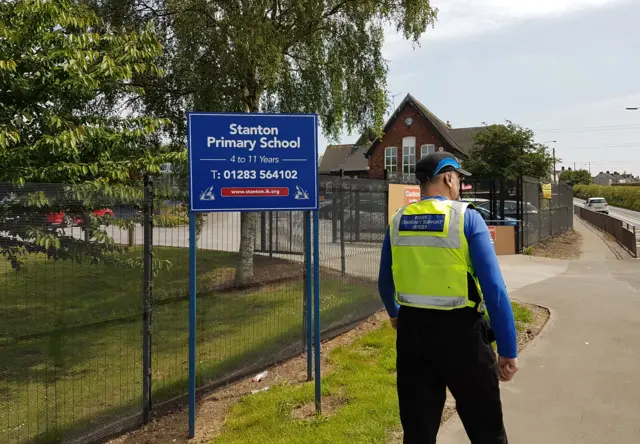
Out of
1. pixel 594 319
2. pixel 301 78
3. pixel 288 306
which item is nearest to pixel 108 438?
pixel 288 306

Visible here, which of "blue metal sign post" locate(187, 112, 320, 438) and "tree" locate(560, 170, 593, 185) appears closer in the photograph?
"blue metal sign post" locate(187, 112, 320, 438)

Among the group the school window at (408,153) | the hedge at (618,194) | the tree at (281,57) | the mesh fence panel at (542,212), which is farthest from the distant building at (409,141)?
the tree at (281,57)

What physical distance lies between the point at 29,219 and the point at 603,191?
83.8 metres

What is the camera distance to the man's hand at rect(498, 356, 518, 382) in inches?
105

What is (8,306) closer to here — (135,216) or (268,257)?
(135,216)

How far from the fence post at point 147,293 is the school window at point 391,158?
41501 millimetres

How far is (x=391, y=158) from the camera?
45688 mm

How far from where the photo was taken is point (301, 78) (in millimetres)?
11070

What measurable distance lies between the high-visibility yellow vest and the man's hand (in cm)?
28

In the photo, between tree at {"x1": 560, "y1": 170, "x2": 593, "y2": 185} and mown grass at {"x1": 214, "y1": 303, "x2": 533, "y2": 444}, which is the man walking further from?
tree at {"x1": 560, "y1": 170, "x2": 593, "y2": 185}

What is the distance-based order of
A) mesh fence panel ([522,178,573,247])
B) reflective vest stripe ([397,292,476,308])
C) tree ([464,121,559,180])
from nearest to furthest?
1. reflective vest stripe ([397,292,476,308])
2. mesh fence panel ([522,178,573,247])
3. tree ([464,121,559,180])

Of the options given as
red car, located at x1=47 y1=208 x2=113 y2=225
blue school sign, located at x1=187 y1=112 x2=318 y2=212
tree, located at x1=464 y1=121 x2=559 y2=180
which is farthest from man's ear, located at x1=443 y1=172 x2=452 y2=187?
tree, located at x1=464 y1=121 x2=559 y2=180

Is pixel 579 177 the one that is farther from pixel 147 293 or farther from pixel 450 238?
pixel 450 238

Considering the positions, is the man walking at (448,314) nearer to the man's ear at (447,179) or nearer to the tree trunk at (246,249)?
the man's ear at (447,179)
